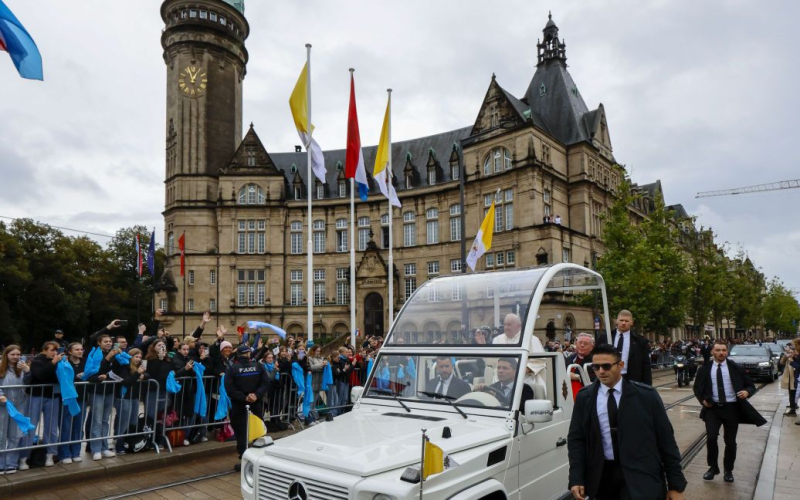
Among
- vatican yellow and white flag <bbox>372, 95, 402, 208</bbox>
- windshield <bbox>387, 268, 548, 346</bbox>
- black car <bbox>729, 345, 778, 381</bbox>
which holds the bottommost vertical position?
black car <bbox>729, 345, 778, 381</bbox>

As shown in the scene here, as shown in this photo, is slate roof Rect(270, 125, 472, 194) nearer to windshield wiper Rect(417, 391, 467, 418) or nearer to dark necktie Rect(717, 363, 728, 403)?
dark necktie Rect(717, 363, 728, 403)

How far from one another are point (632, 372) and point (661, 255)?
30.3 metres

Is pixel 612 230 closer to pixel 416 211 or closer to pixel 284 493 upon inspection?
pixel 416 211

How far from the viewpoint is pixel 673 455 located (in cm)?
404

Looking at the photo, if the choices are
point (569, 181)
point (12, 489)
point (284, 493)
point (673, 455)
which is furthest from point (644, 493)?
point (569, 181)

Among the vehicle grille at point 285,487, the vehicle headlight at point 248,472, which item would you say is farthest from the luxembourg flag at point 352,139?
the vehicle grille at point 285,487

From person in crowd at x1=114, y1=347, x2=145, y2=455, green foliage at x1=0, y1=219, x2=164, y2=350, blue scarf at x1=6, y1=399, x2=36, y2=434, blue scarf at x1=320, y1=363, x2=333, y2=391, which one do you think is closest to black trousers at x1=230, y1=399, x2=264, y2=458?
person in crowd at x1=114, y1=347, x2=145, y2=455

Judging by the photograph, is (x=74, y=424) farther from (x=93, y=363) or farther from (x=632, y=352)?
(x=632, y=352)

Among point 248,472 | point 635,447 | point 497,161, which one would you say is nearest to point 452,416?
point 635,447

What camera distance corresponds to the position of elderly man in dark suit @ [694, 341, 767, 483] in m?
7.79

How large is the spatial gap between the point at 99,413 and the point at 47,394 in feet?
2.75

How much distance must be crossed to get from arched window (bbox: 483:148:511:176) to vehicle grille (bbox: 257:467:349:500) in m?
40.8

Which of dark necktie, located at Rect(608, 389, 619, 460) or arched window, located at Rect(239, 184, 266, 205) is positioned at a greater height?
arched window, located at Rect(239, 184, 266, 205)

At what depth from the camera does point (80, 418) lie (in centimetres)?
879
